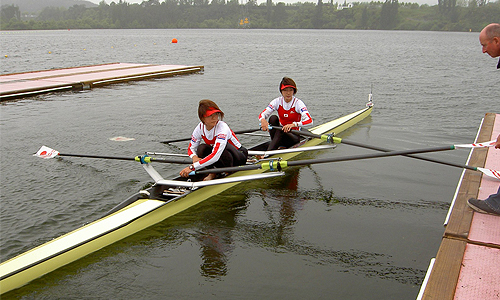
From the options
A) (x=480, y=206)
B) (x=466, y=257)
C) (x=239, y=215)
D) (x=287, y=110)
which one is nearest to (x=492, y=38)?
(x=480, y=206)

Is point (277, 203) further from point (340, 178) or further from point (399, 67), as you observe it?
point (399, 67)

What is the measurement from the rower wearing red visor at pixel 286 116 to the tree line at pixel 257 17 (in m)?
158

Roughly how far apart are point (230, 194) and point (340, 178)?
2495mm

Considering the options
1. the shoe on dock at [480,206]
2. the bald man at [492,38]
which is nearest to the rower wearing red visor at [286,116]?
the shoe on dock at [480,206]

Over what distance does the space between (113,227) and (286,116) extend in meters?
4.62

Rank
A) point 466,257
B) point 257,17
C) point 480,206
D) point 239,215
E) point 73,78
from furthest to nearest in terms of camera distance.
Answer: point 257,17 < point 73,78 < point 239,215 < point 480,206 < point 466,257

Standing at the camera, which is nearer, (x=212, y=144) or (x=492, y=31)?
(x=492, y=31)

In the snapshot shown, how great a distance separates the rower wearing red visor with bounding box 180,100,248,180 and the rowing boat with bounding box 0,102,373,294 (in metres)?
0.30

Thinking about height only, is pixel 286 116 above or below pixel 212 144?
above

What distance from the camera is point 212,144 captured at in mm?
6875

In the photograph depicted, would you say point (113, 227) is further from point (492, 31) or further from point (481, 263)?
point (492, 31)

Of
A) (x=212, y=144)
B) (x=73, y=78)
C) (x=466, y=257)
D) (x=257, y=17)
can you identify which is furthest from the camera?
(x=257, y=17)

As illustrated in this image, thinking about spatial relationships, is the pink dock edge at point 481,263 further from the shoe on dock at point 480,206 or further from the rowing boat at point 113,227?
the rowing boat at point 113,227

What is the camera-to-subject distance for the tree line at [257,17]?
15475 centimetres
